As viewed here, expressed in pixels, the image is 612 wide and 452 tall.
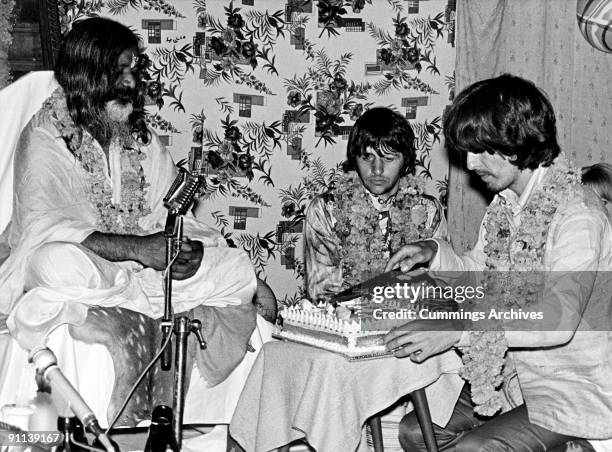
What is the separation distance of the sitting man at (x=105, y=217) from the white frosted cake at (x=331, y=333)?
71 cm

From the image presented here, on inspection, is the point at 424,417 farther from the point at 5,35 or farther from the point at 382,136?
the point at 5,35

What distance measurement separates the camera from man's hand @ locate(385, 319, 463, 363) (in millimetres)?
2963

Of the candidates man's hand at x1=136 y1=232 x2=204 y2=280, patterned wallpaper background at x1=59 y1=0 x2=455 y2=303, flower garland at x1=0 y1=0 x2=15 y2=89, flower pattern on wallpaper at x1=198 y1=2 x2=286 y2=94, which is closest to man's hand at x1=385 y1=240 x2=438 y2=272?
man's hand at x1=136 y1=232 x2=204 y2=280

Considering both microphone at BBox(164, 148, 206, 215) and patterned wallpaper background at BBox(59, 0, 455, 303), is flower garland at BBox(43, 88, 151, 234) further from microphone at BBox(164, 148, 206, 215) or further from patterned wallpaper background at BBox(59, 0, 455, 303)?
patterned wallpaper background at BBox(59, 0, 455, 303)

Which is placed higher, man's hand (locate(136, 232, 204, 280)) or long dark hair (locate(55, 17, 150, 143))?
long dark hair (locate(55, 17, 150, 143))

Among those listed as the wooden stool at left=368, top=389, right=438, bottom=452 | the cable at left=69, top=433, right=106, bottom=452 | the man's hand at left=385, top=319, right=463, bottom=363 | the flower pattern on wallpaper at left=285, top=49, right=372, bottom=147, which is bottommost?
the wooden stool at left=368, top=389, right=438, bottom=452

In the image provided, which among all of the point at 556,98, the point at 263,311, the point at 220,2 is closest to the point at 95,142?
the point at 263,311

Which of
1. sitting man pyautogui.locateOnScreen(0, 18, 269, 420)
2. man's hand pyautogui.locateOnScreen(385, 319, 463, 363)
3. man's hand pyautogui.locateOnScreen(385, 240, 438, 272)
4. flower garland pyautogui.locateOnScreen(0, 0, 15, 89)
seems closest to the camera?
man's hand pyautogui.locateOnScreen(385, 319, 463, 363)

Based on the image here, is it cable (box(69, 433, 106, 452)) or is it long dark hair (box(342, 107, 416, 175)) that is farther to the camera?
long dark hair (box(342, 107, 416, 175))

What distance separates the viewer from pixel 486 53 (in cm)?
569

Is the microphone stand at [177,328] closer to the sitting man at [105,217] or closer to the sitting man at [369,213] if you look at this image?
the sitting man at [105,217]

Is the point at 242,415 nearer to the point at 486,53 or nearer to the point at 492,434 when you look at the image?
the point at 492,434

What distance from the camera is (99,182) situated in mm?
4184

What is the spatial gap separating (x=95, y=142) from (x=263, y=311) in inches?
52.4
